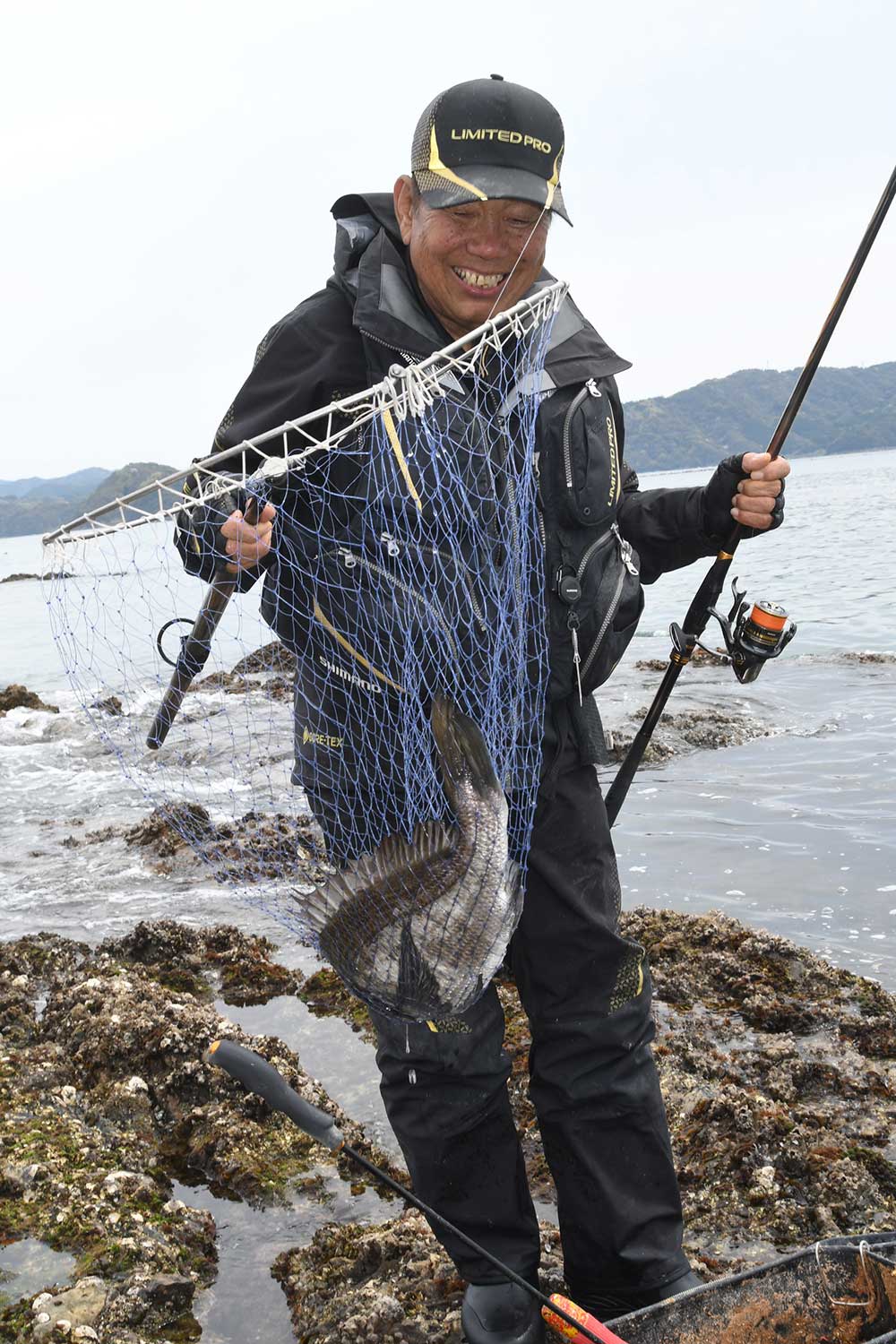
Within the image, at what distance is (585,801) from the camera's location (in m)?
2.96

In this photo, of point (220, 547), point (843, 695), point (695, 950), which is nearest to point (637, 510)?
point (220, 547)

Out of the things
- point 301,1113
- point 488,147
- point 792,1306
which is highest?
point 488,147

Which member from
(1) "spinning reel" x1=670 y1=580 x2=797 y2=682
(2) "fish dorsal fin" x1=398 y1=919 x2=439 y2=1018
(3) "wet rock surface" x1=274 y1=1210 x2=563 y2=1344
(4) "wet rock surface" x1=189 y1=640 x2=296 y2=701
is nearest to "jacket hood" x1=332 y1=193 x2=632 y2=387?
(1) "spinning reel" x1=670 y1=580 x2=797 y2=682

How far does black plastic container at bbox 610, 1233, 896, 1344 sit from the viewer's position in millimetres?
2449

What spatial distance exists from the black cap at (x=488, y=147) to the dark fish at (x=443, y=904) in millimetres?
1303

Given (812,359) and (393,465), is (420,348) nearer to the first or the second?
(393,465)

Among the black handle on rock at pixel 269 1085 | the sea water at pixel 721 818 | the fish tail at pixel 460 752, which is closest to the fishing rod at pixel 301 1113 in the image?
the black handle on rock at pixel 269 1085

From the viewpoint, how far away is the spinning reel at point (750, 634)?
12.0 feet

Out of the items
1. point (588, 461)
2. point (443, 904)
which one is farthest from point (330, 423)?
point (443, 904)

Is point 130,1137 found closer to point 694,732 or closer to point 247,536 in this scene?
point 247,536

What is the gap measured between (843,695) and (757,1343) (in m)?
10.4

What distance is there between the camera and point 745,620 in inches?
148

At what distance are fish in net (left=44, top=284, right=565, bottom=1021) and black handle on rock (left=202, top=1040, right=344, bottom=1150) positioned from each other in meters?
0.35

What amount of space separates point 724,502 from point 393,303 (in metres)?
1.17
